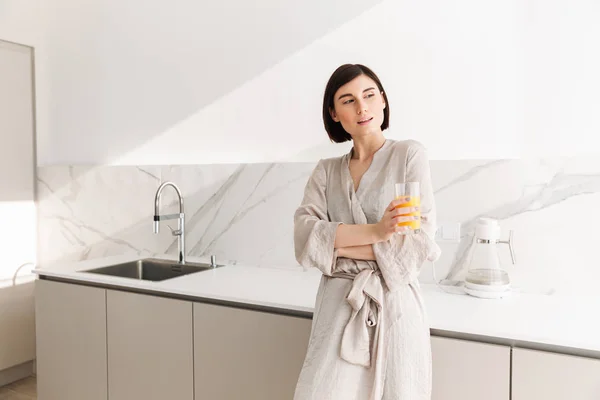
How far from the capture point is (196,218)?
8.62ft

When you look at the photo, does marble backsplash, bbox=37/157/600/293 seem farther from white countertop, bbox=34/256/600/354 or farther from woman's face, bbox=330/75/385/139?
woman's face, bbox=330/75/385/139

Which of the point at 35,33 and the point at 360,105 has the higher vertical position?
the point at 35,33

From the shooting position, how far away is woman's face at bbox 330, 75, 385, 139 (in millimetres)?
1368

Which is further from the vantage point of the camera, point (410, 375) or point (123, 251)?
point (123, 251)

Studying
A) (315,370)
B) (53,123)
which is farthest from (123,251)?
(315,370)

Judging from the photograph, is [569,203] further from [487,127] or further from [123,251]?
[123,251]

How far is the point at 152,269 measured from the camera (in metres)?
2.59

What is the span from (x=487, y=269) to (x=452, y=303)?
0.21 m

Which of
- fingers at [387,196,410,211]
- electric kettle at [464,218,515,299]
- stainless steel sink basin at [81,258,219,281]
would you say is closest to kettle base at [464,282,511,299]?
electric kettle at [464,218,515,299]

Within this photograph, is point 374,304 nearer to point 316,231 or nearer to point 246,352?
point 316,231

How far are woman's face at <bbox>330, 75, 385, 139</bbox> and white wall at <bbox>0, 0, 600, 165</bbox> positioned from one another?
2.53 feet

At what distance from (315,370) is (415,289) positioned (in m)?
0.34

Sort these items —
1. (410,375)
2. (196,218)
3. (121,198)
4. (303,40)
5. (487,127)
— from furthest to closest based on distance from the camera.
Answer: (121,198)
(196,218)
(303,40)
(487,127)
(410,375)

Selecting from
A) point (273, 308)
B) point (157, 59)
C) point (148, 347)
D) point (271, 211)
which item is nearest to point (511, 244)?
point (273, 308)
